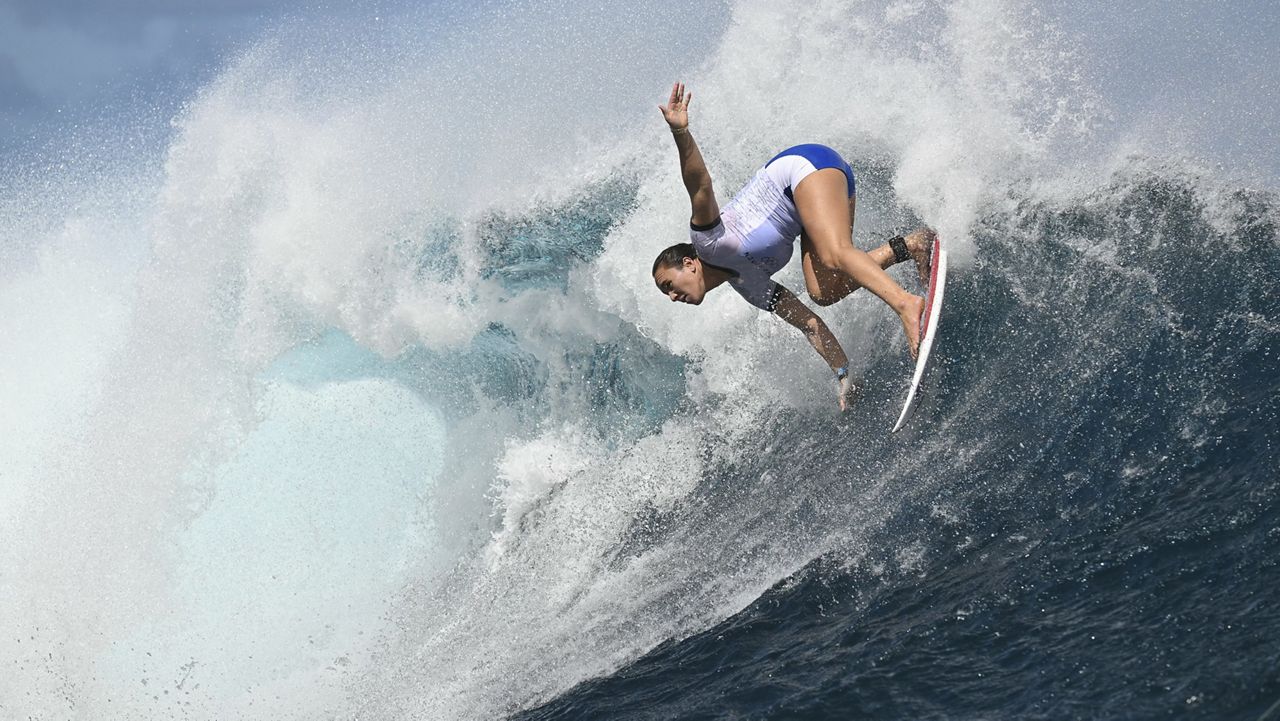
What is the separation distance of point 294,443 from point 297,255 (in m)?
2.17

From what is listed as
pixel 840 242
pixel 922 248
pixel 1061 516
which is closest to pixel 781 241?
pixel 840 242

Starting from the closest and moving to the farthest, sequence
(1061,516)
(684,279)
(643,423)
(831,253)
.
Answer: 1. (1061,516)
2. (831,253)
3. (684,279)
4. (643,423)

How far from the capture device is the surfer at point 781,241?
4652 millimetres

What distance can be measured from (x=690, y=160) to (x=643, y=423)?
3835mm

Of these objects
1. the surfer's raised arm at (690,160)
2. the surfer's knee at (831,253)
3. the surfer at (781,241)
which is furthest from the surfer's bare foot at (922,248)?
the surfer's raised arm at (690,160)

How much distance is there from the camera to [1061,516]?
405 centimetres

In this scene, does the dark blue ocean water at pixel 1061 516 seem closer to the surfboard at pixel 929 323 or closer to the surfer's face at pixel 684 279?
the surfboard at pixel 929 323

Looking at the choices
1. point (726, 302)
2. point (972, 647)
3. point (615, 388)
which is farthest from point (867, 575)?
point (615, 388)

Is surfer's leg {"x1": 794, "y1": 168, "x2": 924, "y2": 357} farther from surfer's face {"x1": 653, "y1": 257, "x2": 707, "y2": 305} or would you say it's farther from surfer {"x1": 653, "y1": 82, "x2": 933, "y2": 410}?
surfer's face {"x1": 653, "y1": 257, "x2": 707, "y2": 305}

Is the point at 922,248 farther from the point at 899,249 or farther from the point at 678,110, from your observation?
the point at 678,110

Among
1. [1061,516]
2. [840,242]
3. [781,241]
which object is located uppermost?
[781,241]

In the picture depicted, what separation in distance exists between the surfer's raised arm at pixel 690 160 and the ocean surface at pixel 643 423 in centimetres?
168

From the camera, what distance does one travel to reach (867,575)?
4.26m

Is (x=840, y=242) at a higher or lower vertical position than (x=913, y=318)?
higher
